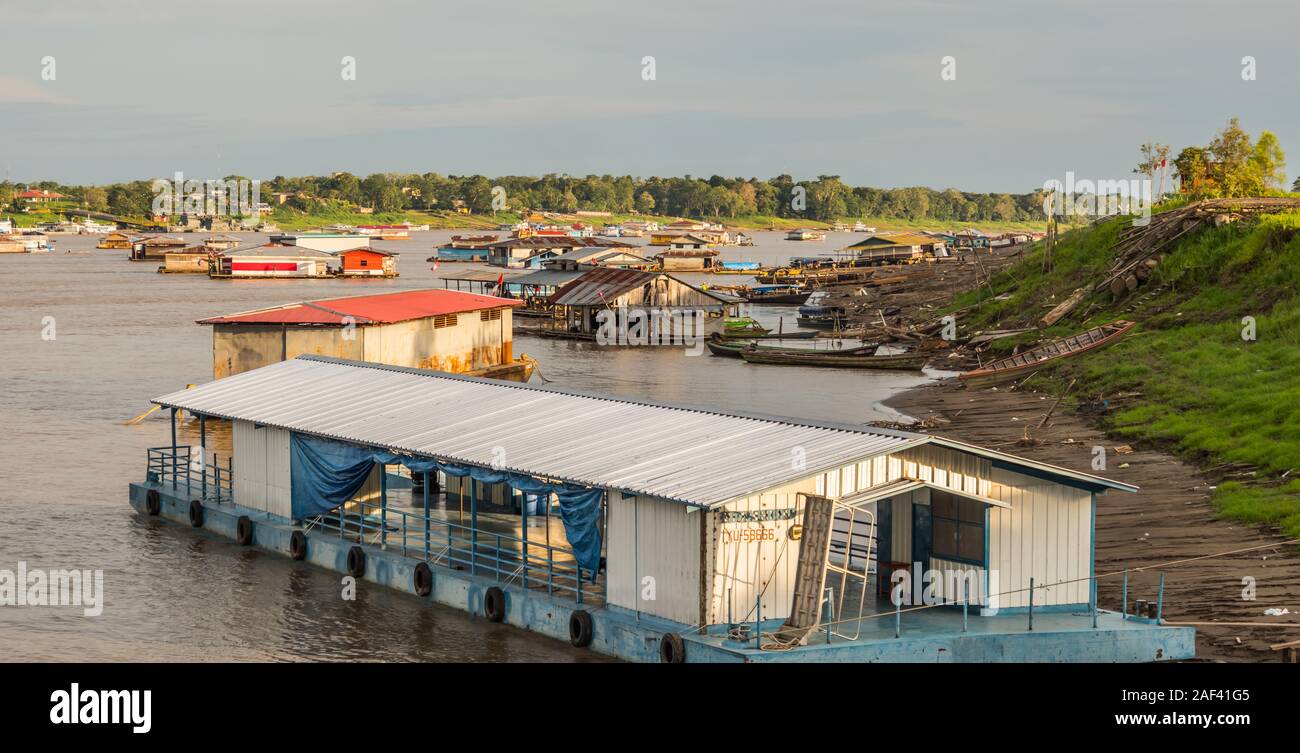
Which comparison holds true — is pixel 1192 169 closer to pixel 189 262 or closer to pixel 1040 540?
pixel 1040 540

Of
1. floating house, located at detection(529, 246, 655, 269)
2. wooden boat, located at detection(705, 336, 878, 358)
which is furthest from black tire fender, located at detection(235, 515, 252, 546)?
floating house, located at detection(529, 246, 655, 269)

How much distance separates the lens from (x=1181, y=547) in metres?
31.5

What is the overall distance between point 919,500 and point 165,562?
18.5m

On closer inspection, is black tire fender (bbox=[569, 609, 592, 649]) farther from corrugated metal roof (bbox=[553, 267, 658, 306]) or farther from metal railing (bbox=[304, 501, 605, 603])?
corrugated metal roof (bbox=[553, 267, 658, 306])

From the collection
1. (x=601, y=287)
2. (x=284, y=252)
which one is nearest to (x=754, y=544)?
(x=601, y=287)

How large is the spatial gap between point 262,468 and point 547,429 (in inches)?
357

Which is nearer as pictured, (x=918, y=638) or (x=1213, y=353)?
(x=918, y=638)

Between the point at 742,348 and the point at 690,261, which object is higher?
the point at 690,261

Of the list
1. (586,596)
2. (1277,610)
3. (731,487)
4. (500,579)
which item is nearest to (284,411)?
(500,579)

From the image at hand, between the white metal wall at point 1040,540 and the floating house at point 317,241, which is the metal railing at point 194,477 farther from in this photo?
the floating house at point 317,241

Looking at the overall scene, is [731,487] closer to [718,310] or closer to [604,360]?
[604,360]

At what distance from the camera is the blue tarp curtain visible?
26531 mm

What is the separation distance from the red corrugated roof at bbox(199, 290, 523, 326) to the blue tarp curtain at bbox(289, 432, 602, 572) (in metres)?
24.1

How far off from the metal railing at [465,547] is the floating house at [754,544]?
3.0 inches
